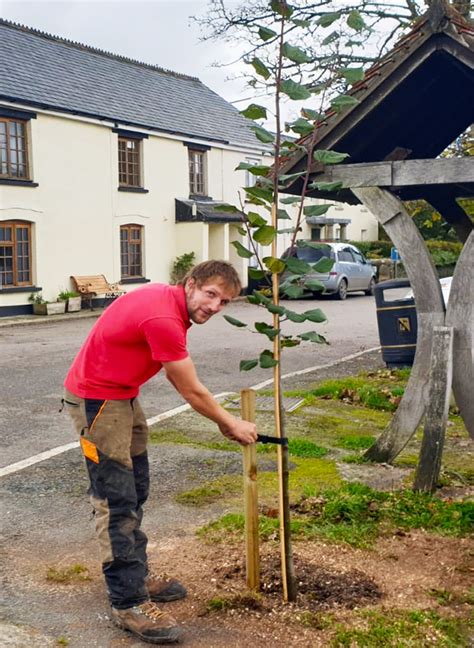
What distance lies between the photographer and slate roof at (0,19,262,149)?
2248cm

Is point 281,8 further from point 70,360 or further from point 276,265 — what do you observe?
point 70,360

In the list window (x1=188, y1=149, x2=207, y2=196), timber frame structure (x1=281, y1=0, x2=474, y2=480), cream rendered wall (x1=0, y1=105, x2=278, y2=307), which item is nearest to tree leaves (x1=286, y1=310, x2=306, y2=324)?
timber frame structure (x1=281, y1=0, x2=474, y2=480)

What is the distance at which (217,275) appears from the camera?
372 cm

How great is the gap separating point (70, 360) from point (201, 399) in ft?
32.3

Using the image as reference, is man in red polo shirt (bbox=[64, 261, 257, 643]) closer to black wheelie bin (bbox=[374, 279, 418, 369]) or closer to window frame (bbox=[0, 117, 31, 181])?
black wheelie bin (bbox=[374, 279, 418, 369])

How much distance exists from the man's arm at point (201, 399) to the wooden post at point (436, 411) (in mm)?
2350

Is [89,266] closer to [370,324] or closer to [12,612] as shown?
[370,324]

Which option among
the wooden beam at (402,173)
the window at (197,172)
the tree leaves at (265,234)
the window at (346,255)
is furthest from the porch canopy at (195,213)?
the tree leaves at (265,234)

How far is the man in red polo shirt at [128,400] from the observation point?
12.1 feet

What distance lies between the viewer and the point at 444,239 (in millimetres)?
40031

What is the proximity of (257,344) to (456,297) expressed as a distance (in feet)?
30.8

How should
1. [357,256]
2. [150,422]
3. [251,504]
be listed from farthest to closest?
1. [357,256]
2. [150,422]
3. [251,504]

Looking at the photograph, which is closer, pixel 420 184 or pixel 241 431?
pixel 241 431

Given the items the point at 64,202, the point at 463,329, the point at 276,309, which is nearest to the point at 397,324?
the point at 463,329
